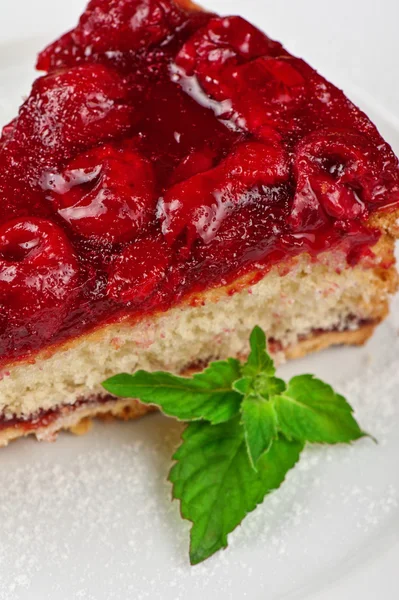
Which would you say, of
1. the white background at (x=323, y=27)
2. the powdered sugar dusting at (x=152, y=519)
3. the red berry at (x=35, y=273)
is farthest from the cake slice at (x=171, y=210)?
the white background at (x=323, y=27)

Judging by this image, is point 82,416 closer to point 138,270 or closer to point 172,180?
point 138,270

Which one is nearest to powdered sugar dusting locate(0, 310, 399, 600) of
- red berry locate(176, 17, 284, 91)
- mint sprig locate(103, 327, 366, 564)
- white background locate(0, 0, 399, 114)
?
mint sprig locate(103, 327, 366, 564)

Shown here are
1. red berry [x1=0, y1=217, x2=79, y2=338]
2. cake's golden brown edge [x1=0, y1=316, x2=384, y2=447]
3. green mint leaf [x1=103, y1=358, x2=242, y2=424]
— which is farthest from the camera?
cake's golden brown edge [x1=0, y1=316, x2=384, y2=447]

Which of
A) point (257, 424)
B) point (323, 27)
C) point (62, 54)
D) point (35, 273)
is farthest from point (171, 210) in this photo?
point (323, 27)

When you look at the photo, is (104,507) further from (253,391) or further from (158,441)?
(253,391)

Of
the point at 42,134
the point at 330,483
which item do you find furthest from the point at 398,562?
the point at 42,134

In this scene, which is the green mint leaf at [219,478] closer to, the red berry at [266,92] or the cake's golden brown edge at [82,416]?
the cake's golden brown edge at [82,416]

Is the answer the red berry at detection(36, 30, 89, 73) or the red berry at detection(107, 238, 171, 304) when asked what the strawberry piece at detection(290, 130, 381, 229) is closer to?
the red berry at detection(107, 238, 171, 304)
